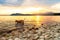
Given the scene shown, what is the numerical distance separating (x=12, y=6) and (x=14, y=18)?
12 centimetres

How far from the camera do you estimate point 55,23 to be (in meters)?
0.94

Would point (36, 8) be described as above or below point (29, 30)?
above

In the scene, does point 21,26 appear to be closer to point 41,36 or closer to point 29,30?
point 29,30

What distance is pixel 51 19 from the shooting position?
923 mm

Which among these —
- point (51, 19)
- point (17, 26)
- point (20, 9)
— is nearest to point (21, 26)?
point (17, 26)

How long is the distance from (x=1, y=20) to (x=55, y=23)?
549 mm

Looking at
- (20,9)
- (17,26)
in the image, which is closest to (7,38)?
(17,26)

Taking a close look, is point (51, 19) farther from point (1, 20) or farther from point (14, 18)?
point (1, 20)

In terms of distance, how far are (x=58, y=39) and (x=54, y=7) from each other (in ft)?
1.04

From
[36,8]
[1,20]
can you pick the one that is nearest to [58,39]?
[36,8]

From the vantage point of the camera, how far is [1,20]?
0.92 m

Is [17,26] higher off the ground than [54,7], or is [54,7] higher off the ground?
[54,7]

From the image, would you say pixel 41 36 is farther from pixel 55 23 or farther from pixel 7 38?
pixel 7 38

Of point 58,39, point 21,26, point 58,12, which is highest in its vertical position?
point 58,12
